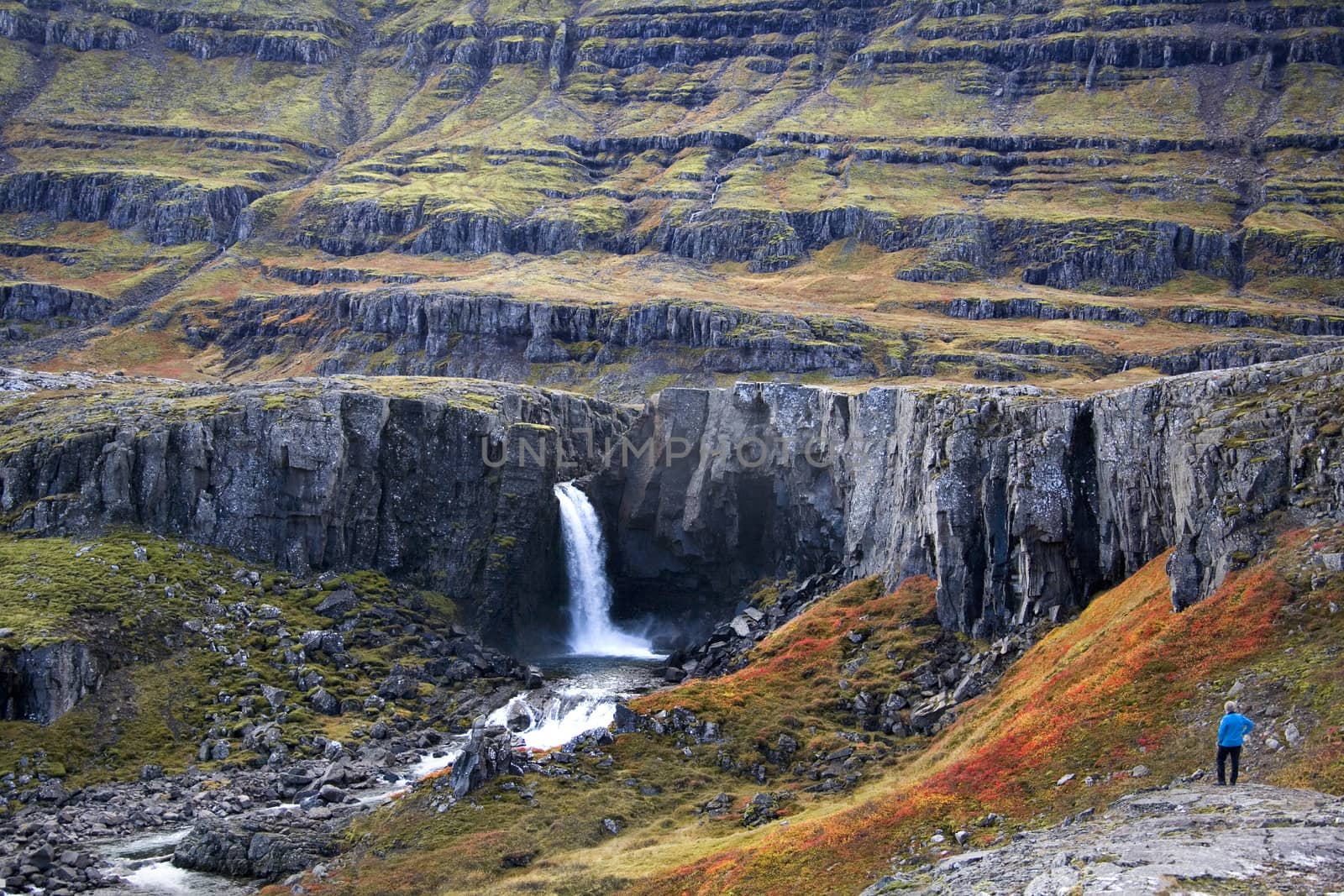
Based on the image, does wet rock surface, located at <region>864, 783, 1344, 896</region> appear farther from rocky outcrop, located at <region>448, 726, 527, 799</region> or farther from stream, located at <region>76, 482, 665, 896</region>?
stream, located at <region>76, 482, 665, 896</region>

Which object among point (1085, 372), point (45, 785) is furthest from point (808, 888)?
point (1085, 372)

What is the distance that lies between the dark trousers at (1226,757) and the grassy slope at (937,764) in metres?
0.90

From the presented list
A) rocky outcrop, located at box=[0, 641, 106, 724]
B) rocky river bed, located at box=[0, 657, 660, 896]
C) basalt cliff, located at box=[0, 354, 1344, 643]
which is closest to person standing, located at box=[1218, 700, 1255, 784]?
basalt cliff, located at box=[0, 354, 1344, 643]

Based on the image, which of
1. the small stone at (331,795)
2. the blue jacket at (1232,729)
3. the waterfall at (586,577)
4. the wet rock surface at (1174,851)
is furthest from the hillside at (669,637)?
the blue jacket at (1232,729)

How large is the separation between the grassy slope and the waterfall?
149 ft

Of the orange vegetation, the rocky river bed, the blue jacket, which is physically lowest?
the rocky river bed

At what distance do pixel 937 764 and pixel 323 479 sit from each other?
221ft

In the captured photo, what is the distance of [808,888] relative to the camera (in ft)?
158

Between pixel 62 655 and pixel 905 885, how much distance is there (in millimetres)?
63890

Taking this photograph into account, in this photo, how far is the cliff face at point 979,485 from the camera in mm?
58188

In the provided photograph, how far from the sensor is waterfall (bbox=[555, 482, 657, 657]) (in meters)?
124

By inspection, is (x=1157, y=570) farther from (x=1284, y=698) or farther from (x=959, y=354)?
(x=959, y=354)

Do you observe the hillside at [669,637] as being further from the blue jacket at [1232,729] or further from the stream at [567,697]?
the blue jacket at [1232,729]

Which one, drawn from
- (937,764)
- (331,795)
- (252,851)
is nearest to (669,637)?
A: (331,795)
